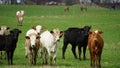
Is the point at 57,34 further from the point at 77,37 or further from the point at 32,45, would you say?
the point at 77,37

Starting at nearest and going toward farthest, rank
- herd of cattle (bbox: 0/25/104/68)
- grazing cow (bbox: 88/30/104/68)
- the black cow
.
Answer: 1. grazing cow (bbox: 88/30/104/68)
2. herd of cattle (bbox: 0/25/104/68)
3. the black cow

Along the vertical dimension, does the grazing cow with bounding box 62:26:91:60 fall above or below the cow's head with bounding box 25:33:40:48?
below

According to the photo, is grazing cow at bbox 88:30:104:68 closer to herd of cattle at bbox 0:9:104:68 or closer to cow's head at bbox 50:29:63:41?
herd of cattle at bbox 0:9:104:68

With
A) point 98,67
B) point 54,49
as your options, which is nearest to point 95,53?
point 98,67

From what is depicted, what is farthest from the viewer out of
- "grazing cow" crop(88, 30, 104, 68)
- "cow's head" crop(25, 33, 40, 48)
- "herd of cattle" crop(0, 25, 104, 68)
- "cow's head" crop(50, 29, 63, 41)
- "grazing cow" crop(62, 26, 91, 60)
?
"grazing cow" crop(62, 26, 91, 60)

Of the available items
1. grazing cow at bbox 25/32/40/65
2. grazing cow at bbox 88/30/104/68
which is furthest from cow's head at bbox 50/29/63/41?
grazing cow at bbox 88/30/104/68

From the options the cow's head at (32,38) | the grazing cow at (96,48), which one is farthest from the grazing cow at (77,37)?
the cow's head at (32,38)

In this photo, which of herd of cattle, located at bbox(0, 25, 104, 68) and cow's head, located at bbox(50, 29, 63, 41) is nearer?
herd of cattle, located at bbox(0, 25, 104, 68)

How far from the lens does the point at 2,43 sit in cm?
2319

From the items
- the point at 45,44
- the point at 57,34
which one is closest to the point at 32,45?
the point at 45,44

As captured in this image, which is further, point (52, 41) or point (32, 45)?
point (52, 41)

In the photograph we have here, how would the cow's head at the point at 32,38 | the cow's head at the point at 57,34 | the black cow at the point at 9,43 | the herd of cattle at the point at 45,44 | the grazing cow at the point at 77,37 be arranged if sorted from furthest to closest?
the grazing cow at the point at 77,37, the black cow at the point at 9,43, the cow's head at the point at 57,34, the cow's head at the point at 32,38, the herd of cattle at the point at 45,44

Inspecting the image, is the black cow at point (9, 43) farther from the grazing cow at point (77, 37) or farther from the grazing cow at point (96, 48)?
the grazing cow at point (77, 37)

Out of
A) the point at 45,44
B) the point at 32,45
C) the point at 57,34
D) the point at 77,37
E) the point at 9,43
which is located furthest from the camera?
the point at 77,37
